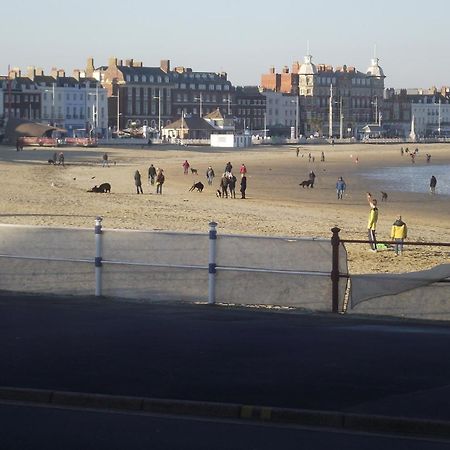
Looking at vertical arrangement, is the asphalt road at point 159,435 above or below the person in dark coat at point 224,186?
below

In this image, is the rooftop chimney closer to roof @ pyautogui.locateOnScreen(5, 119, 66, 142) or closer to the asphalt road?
roof @ pyautogui.locateOnScreen(5, 119, 66, 142)

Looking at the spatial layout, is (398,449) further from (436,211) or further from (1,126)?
(1,126)

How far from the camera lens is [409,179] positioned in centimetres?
→ 7044

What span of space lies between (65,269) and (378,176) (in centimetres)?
→ 6053

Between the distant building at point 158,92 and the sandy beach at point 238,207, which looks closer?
the sandy beach at point 238,207

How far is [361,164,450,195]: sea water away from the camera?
59.2 meters

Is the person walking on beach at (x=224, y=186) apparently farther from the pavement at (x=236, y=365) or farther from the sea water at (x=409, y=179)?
the pavement at (x=236, y=365)

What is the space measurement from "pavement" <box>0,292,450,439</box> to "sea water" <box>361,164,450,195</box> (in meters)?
44.5

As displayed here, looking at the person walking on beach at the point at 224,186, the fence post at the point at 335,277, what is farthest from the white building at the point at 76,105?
the fence post at the point at 335,277

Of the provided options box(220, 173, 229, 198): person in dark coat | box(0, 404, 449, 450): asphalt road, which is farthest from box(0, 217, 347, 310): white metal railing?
box(220, 173, 229, 198): person in dark coat

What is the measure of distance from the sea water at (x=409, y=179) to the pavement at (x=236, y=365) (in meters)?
44.5

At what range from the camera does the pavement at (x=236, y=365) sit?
8.32 metres

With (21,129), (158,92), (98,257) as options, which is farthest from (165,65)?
(98,257)

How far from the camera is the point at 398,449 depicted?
7457 millimetres
